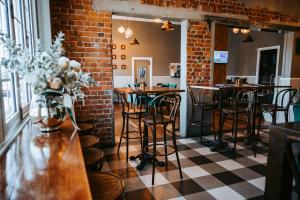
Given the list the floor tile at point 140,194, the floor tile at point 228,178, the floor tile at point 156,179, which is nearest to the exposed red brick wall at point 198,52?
the floor tile at point 228,178

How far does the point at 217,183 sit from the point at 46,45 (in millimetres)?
2793

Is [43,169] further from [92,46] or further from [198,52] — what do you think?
[198,52]

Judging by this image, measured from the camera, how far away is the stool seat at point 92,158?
1635 mm

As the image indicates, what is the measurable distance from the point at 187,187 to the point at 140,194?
554mm

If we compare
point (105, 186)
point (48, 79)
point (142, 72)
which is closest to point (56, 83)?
point (48, 79)

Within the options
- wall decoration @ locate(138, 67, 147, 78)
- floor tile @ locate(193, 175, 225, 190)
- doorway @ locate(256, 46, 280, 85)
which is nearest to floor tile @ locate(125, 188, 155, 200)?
floor tile @ locate(193, 175, 225, 190)

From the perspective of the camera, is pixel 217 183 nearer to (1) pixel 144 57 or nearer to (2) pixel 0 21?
(2) pixel 0 21

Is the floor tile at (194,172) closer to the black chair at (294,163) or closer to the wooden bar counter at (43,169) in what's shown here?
the black chair at (294,163)

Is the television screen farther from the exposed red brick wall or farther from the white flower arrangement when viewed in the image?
the white flower arrangement

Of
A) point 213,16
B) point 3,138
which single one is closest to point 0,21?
point 3,138

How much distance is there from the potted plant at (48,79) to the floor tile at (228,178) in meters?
2.00

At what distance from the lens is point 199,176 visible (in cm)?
265

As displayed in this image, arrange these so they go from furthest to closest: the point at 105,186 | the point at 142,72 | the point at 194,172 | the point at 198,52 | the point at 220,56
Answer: the point at 142,72, the point at 220,56, the point at 198,52, the point at 194,172, the point at 105,186


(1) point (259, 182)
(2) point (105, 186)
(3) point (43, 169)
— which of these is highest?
(3) point (43, 169)
